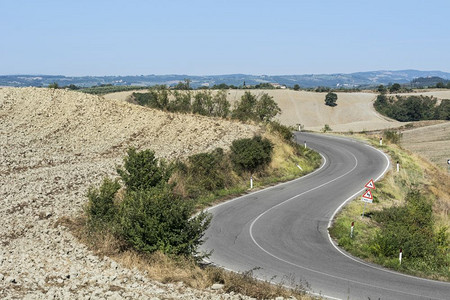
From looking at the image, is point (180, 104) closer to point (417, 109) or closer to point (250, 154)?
point (250, 154)

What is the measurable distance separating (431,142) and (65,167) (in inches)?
2108

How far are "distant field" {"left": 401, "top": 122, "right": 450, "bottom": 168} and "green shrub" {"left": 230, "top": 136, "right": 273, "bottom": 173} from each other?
24.9 m

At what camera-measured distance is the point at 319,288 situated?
15578 millimetres

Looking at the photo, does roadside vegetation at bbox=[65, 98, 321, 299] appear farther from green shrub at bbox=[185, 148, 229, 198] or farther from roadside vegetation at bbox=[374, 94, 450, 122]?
roadside vegetation at bbox=[374, 94, 450, 122]

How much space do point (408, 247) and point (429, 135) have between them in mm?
58087

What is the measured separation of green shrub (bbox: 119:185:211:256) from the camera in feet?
50.1

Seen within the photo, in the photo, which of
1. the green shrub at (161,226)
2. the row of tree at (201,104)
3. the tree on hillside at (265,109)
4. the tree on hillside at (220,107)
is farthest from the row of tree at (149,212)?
the tree on hillside at (265,109)

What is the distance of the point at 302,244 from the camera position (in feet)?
69.2

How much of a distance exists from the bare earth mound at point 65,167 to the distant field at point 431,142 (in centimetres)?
2633

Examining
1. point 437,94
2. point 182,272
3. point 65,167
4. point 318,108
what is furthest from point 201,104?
point 437,94

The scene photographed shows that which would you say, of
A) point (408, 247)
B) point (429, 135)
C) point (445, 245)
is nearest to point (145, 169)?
point (408, 247)

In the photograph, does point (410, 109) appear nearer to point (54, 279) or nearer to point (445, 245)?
point (445, 245)

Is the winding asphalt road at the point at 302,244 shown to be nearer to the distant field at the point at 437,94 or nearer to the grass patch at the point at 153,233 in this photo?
the grass patch at the point at 153,233

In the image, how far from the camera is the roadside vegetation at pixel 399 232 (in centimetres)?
1895
